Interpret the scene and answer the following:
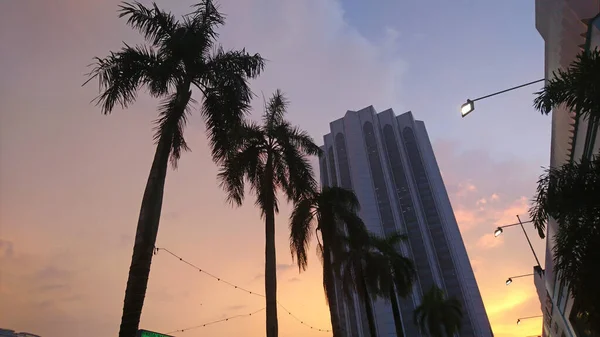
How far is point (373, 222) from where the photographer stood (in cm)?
10162

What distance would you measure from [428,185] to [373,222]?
2590 cm

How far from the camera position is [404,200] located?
112 metres

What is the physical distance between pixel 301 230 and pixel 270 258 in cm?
432

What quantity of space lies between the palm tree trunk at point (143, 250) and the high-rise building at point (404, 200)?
8491 cm

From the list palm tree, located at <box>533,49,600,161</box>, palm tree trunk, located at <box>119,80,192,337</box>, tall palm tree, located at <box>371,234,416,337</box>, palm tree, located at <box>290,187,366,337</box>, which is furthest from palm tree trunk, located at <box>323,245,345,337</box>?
palm tree, located at <box>533,49,600,161</box>

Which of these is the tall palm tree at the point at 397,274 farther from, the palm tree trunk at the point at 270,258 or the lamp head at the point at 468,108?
the lamp head at the point at 468,108

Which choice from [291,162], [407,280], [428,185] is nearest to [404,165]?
[428,185]

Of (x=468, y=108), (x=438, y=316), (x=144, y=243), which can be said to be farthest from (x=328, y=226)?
(x=438, y=316)

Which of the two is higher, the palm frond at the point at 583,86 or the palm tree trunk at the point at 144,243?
the palm frond at the point at 583,86

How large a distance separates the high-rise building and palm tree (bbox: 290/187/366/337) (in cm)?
7193

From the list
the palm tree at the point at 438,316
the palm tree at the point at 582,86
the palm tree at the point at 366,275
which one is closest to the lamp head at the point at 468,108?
the palm tree at the point at 582,86

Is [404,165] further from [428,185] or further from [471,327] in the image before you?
[471,327]

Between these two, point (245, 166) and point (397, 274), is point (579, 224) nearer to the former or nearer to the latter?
point (245, 166)

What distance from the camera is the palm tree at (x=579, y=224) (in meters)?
10.5
